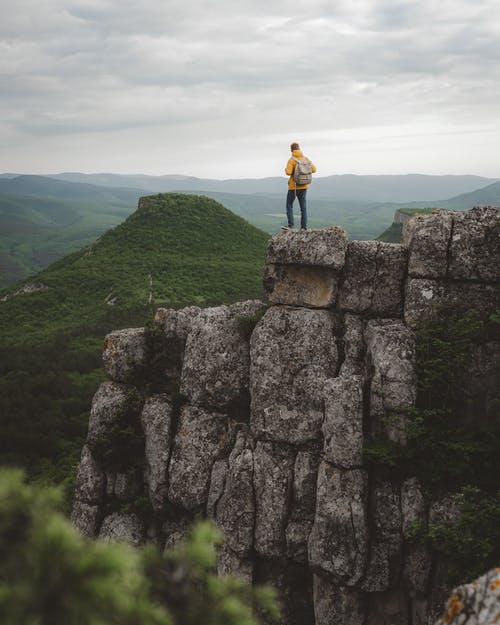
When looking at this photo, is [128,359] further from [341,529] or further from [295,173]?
[341,529]

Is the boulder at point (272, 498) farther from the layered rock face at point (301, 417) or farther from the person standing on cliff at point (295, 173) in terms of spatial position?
the person standing on cliff at point (295, 173)

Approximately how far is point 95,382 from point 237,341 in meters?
36.0

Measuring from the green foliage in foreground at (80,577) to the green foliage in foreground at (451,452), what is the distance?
11124 mm

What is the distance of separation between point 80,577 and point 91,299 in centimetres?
7851

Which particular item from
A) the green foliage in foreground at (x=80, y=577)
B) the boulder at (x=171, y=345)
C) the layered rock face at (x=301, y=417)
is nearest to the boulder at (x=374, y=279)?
the layered rock face at (x=301, y=417)

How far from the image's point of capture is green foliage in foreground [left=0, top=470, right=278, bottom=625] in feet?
13.8

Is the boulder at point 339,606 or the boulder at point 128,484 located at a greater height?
the boulder at point 128,484

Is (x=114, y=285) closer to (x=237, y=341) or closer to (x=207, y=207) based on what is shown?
(x=207, y=207)

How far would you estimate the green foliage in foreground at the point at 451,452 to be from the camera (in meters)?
13.8

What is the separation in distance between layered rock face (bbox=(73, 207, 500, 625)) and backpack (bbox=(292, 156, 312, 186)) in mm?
3187

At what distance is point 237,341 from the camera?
20031 mm

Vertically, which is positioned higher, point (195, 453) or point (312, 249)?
point (312, 249)

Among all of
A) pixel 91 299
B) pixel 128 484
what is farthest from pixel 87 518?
pixel 91 299

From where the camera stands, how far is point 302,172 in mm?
20906
